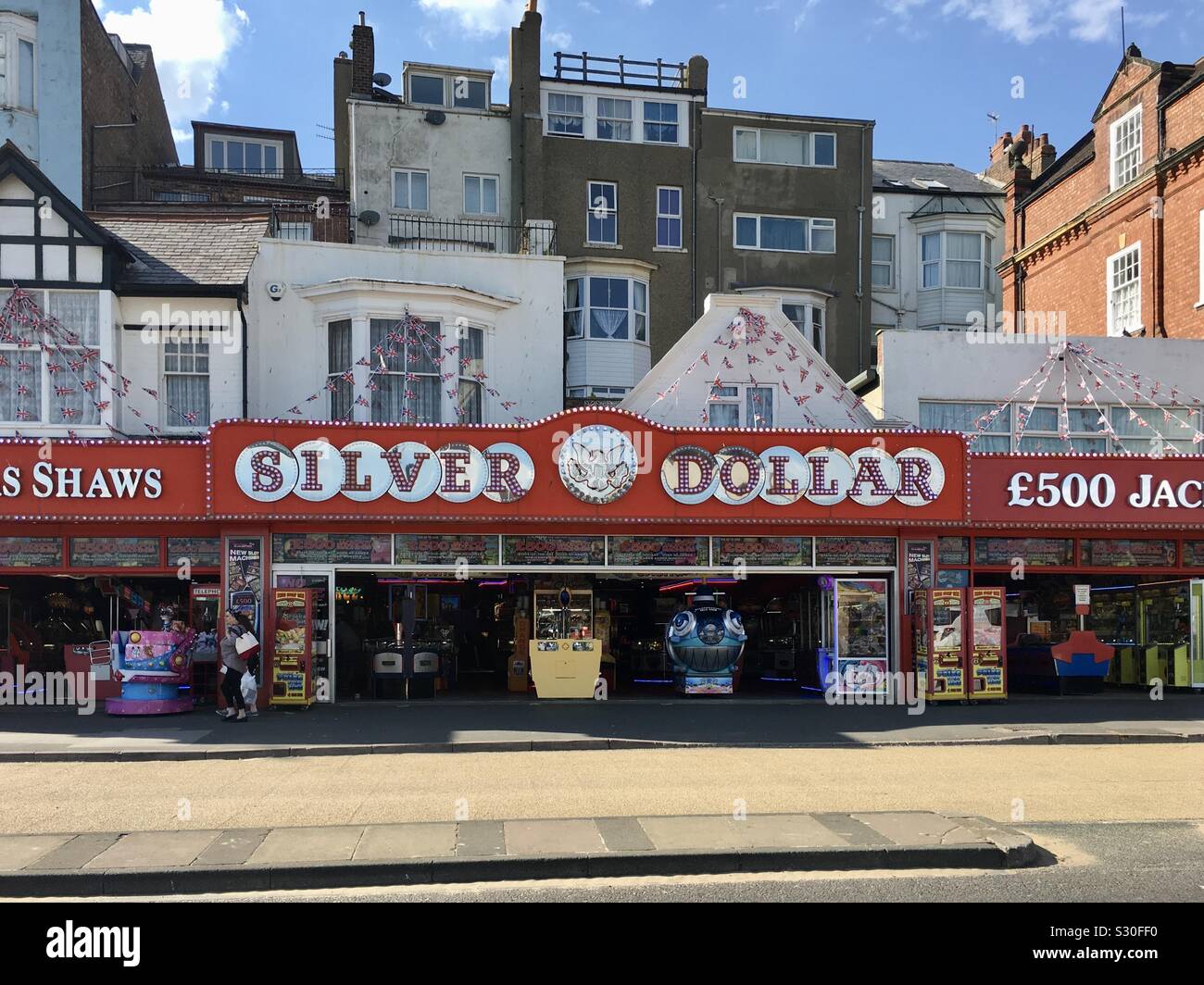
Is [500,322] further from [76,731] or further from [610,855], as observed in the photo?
[610,855]

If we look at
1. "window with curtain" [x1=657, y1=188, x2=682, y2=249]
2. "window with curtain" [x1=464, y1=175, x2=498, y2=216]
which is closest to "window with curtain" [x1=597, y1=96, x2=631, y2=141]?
"window with curtain" [x1=657, y1=188, x2=682, y2=249]

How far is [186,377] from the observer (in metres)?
22.2

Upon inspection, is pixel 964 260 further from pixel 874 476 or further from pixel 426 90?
pixel 874 476

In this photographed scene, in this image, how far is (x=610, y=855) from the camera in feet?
29.5

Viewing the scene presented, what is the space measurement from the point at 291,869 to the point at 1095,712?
14.7m

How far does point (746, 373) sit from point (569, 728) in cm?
974

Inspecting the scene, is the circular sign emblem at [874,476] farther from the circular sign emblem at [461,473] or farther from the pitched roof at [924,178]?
the pitched roof at [924,178]

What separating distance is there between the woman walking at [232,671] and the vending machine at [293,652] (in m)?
1.32

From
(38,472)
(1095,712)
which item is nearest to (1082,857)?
(1095,712)

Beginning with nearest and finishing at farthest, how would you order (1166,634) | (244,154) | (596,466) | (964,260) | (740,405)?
(596,466)
(1166,634)
(740,405)
(964,260)
(244,154)

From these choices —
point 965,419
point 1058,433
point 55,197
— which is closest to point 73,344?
point 55,197

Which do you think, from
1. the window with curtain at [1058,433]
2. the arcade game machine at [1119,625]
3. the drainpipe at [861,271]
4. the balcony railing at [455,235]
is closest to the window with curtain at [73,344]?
the balcony railing at [455,235]

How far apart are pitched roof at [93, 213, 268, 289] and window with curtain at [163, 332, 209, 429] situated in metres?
1.16

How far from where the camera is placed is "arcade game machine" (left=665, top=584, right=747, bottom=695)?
2156 centimetres
